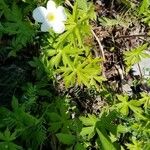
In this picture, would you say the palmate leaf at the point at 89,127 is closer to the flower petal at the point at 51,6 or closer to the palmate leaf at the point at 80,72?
the palmate leaf at the point at 80,72

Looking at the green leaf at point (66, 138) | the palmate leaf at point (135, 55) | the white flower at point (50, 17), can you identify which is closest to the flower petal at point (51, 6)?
the white flower at point (50, 17)

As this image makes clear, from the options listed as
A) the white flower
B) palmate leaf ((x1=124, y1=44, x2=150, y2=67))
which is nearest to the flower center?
the white flower

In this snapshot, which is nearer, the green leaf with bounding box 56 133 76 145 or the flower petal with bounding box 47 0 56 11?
the green leaf with bounding box 56 133 76 145

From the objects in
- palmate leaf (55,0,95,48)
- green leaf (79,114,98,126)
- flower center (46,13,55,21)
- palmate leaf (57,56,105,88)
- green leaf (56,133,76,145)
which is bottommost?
green leaf (56,133,76,145)

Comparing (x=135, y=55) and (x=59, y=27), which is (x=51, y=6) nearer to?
(x=59, y=27)

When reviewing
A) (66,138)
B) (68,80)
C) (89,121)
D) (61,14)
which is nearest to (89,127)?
(89,121)

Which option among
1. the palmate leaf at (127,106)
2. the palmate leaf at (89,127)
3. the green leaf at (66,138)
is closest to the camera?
the green leaf at (66,138)

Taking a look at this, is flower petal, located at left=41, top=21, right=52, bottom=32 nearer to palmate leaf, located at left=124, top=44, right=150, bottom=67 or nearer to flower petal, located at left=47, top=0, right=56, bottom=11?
flower petal, located at left=47, top=0, right=56, bottom=11
